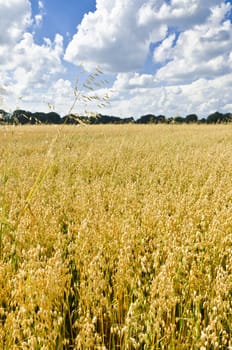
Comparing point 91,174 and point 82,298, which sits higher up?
point 91,174

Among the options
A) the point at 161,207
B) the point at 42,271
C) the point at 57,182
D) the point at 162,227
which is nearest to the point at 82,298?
the point at 42,271

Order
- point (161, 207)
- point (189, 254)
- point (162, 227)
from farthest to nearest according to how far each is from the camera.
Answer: point (161, 207)
point (162, 227)
point (189, 254)

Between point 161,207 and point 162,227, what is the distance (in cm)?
48

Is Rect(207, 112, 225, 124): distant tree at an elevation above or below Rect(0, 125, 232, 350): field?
above

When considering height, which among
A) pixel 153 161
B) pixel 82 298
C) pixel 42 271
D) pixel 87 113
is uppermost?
pixel 87 113

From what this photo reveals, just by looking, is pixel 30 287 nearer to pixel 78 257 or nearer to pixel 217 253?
pixel 78 257

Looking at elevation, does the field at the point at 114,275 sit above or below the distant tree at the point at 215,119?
below

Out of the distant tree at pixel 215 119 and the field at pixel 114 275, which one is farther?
the distant tree at pixel 215 119

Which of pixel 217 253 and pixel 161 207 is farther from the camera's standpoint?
pixel 161 207

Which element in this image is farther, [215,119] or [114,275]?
[215,119]

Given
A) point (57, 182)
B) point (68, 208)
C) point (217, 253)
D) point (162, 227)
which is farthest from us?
point (57, 182)

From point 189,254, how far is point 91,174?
3.11 m

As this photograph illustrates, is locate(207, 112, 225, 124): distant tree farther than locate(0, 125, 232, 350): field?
Yes

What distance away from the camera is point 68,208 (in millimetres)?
3258
